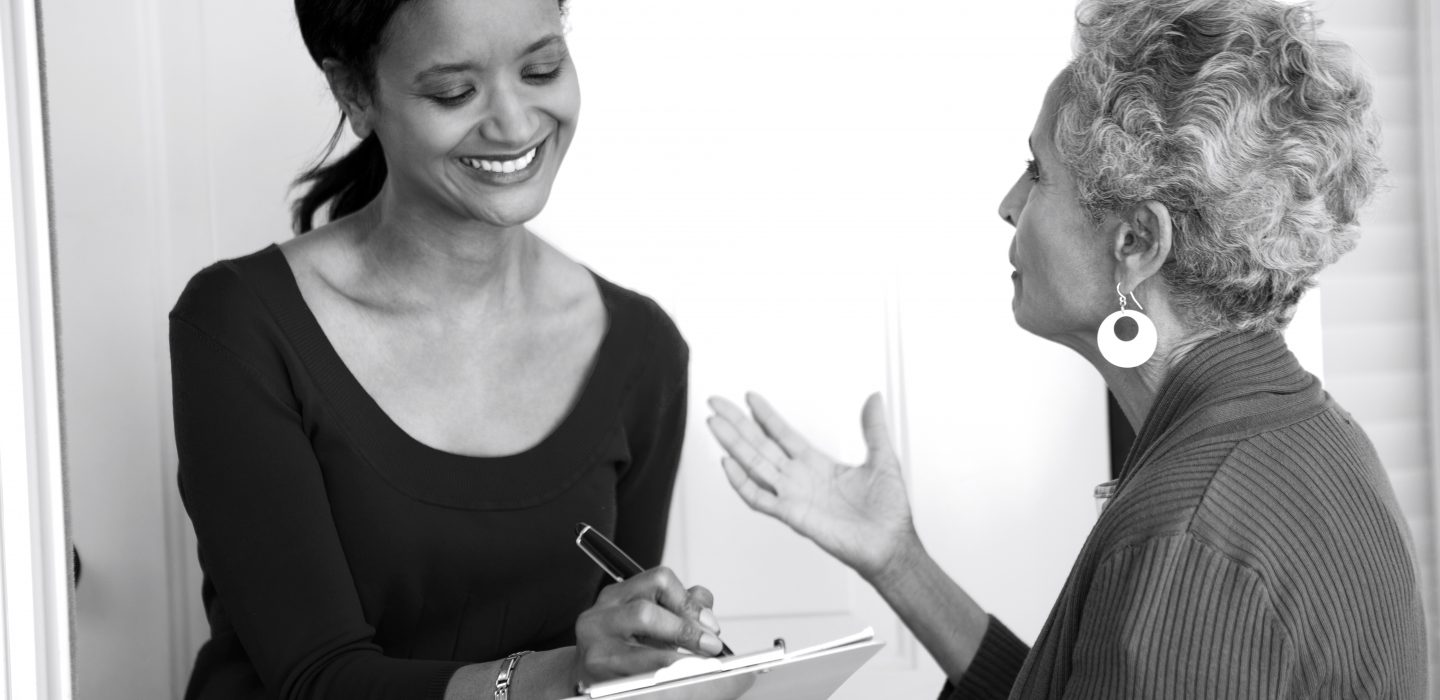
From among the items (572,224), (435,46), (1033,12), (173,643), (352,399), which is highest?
(1033,12)

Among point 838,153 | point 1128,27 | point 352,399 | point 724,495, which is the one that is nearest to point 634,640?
point 352,399

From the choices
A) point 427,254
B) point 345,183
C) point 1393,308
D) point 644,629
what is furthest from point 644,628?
point 1393,308

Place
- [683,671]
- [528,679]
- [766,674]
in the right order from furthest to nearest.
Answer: [528,679] < [766,674] < [683,671]

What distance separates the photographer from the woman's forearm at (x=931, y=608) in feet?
5.23

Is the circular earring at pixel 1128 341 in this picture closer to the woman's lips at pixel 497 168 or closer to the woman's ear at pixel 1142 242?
the woman's ear at pixel 1142 242

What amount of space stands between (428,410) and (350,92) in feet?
1.25

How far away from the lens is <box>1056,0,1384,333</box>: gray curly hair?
1.20 meters

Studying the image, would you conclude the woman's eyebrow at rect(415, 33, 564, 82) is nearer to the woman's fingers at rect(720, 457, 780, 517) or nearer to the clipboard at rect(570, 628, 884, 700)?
the woman's fingers at rect(720, 457, 780, 517)

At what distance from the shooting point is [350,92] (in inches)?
62.0

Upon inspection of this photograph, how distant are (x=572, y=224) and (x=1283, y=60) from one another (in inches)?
45.3

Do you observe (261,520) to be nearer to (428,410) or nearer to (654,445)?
(428,410)

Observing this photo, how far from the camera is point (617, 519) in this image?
1837 mm

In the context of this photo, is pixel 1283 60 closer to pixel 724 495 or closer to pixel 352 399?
pixel 352 399

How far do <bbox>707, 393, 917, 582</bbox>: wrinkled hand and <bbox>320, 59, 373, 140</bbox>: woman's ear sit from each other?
513 millimetres
